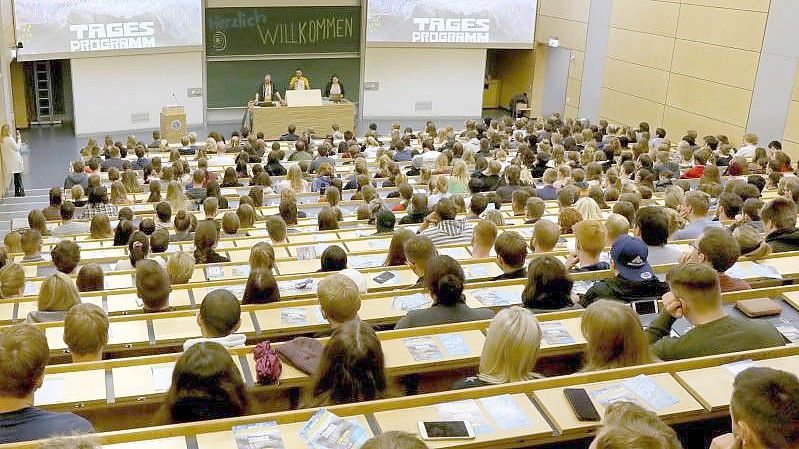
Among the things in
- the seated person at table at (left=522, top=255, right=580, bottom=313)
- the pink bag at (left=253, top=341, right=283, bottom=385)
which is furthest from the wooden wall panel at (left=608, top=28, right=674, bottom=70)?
the pink bag at (left=253, top=341, right=283, bottom=385)

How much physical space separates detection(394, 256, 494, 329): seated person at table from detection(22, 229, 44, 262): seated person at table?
15.0 feet

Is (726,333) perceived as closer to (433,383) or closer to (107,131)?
(433,383)

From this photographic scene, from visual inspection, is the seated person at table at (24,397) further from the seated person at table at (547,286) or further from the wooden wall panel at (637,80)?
the wooden wall panel at (637,80)

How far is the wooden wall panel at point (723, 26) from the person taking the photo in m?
14.6

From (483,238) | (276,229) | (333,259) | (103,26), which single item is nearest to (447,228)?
(483,238)

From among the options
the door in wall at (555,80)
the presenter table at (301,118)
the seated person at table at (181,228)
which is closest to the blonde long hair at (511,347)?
the seated person at table at (181,228)

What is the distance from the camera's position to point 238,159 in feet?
42.0

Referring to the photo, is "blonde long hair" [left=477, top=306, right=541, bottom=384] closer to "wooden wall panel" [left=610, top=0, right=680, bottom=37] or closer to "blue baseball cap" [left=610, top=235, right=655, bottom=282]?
"blue baseball cap" [left=610, top=235, right=655, bottom=282]

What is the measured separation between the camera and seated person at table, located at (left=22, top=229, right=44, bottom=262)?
7.48 metres

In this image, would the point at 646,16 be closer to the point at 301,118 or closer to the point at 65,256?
the point at 301,118

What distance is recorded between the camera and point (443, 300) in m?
4.80

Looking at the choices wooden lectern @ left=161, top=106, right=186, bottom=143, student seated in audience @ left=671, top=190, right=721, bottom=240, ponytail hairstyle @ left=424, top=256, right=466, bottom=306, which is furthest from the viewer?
wooden lectern @ left=161, top=106, right=186, bottom=143

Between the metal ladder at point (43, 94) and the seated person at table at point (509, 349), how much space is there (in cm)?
1866

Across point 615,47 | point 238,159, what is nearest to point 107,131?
point 238,159
